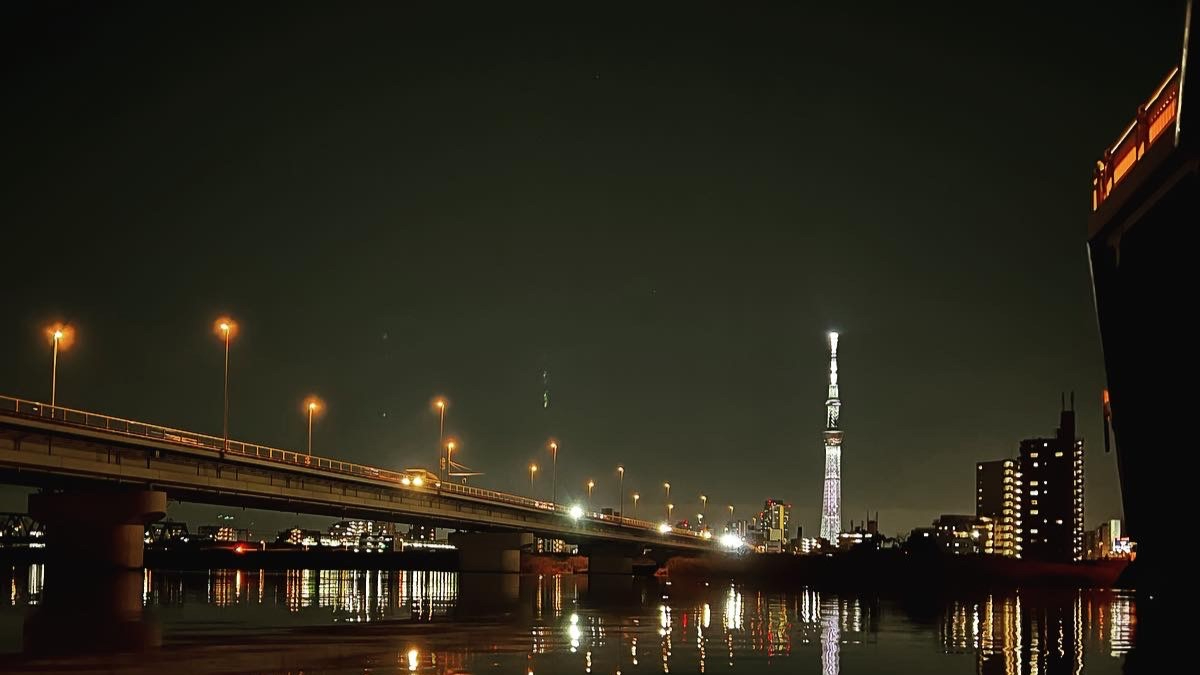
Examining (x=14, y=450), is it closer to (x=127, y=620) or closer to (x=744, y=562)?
(x=127, y=620)

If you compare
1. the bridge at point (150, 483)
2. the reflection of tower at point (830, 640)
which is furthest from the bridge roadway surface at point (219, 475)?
the reflection of tower at point (830, 640)

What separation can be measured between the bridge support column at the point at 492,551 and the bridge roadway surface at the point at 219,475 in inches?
64.6

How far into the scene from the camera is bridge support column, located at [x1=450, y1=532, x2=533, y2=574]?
134250mm

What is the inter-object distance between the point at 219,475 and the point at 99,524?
7.44m

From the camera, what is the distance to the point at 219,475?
3214 inches

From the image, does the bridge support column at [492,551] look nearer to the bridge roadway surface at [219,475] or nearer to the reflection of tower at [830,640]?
the bridge roadway surface at [219,475]

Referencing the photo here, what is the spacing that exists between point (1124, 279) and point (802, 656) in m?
10.4

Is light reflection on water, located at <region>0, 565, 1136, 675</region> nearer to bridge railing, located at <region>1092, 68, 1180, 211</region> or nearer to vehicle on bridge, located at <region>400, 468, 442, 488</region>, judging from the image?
bridge railing, located at <region>1092, 68, 1180, 211</region>

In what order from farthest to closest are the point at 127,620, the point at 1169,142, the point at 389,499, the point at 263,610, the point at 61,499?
the point at 389,499, the point at 61,499, the point at 263,610, the point at 127,620, the point at 1169,142

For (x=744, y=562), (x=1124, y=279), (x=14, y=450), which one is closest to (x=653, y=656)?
(x=1124, y=279)

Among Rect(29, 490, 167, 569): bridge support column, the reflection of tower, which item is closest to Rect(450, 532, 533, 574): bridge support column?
Rect(29, 490, 167, 569): bridge support column

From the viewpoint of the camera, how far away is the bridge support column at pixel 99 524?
7694 cm

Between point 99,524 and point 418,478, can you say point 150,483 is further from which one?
point 418,478

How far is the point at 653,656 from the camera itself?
28156 millimetres
